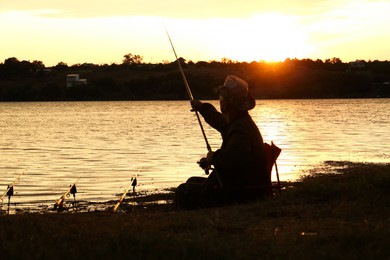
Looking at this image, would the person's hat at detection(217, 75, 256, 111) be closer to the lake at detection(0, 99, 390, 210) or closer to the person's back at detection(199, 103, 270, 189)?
the person's back at detection(199, 103, 270, 189)

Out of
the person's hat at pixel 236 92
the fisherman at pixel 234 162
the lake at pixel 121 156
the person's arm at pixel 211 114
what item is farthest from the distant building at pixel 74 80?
the person's hat at pixel 236 92

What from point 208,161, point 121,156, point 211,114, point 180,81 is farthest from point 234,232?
point 180,81

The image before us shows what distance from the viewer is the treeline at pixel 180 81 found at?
132 meters

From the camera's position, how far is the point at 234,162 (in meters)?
9.62

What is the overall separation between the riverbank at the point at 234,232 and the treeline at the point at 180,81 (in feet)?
377

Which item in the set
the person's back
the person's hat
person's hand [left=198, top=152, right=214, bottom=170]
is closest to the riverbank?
the person's back

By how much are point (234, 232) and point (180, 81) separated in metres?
119

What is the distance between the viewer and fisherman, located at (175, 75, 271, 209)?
A: 9.66m

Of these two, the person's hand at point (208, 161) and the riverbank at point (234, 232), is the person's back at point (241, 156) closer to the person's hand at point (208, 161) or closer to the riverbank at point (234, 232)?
the person's hand at point (208, 161)

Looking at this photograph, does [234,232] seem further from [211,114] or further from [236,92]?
[211,114]

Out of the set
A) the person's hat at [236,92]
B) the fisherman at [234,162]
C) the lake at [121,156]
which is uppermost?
the person's hat at [236,92]

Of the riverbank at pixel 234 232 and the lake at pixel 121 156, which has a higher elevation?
the riverbank at pixel 234 232

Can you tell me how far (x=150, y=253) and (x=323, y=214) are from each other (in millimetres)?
2789

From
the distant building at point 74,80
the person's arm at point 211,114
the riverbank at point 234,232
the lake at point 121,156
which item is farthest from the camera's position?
the distant building at point 74,80
